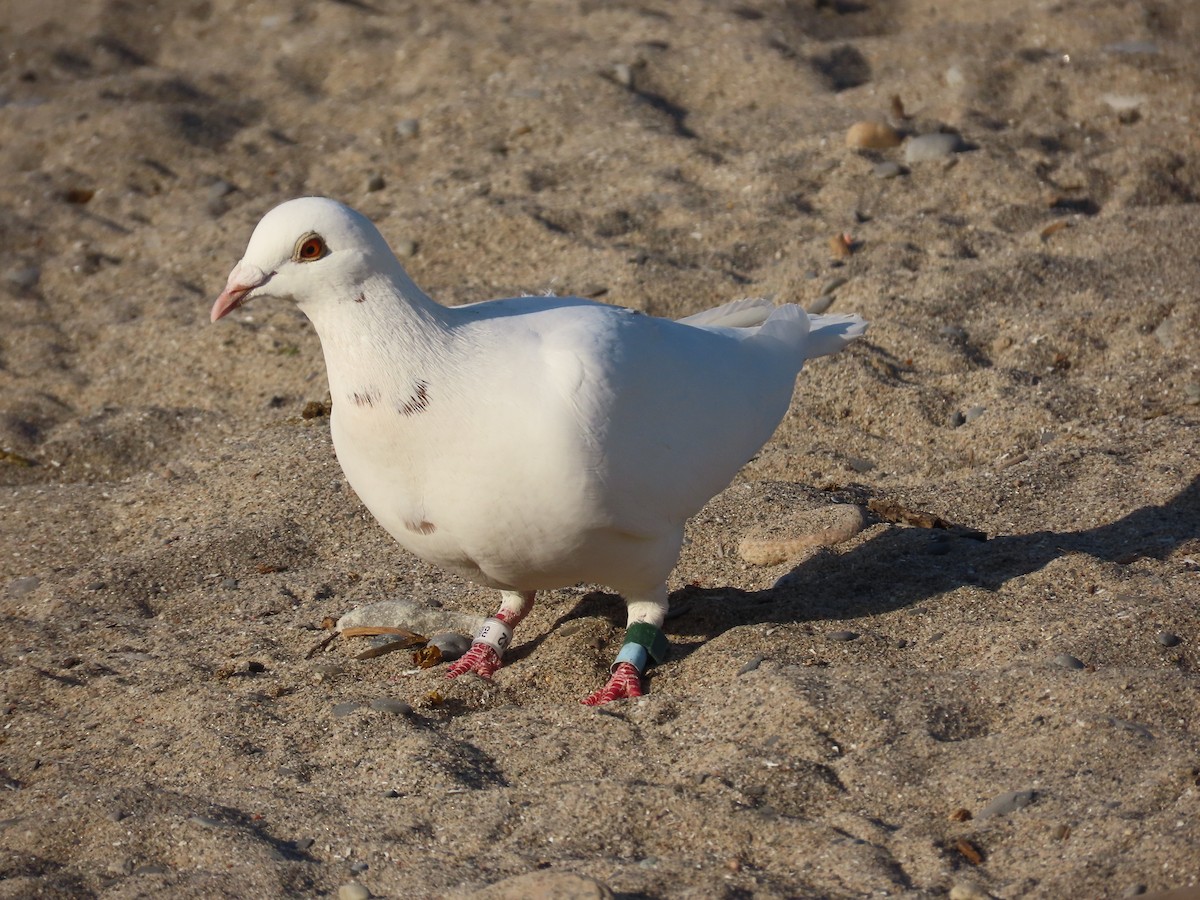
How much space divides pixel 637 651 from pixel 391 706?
2.46 feet

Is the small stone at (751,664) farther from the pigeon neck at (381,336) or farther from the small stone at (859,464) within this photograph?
the small stone at (859,464)

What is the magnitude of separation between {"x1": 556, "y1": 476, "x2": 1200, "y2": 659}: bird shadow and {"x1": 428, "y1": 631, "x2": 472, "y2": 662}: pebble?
1.13 feet

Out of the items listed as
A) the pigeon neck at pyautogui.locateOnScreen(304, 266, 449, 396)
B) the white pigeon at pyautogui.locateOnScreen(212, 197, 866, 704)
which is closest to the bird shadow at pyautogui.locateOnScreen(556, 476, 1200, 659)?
the white pigeon at pyautogui.locateOnScreen(212, 197, 866, 704)

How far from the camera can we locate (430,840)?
3592 mm

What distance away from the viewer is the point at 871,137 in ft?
26.5

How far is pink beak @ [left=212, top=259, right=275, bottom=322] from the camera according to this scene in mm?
4055

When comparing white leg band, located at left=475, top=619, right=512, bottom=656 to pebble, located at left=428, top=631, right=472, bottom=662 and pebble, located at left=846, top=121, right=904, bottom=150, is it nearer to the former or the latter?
pebble, located at left=428, top=631, right=472, bottom=662

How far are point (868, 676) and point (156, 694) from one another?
6.96 ft

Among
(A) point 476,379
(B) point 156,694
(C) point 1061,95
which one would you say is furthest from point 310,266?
(C) point 1061,95

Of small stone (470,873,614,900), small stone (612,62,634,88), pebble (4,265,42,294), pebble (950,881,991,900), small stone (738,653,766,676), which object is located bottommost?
pebble (4,265,42,294)

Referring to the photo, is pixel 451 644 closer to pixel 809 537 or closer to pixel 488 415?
pixel 488 415

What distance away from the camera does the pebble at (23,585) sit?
5285 millimetres

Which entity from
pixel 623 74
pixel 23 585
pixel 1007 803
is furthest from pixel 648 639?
pixel 623 74

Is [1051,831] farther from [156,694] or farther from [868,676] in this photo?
[156,694]
